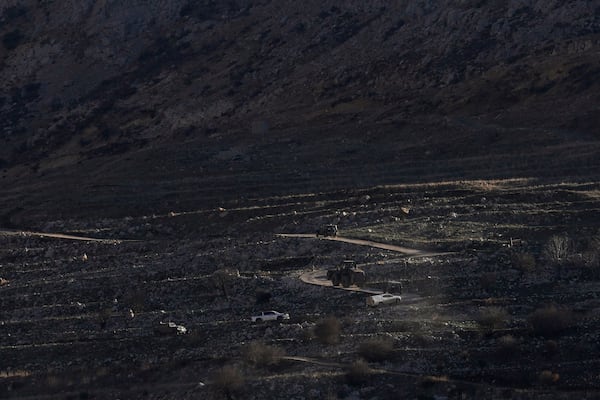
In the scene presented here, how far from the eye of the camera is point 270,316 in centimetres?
3341

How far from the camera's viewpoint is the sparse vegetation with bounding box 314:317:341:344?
30.9 metres

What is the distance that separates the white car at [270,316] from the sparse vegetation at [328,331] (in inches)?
79.5

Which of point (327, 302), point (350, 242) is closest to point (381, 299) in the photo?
point (327, 302)

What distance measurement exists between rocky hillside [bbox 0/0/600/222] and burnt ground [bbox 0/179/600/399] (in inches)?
260

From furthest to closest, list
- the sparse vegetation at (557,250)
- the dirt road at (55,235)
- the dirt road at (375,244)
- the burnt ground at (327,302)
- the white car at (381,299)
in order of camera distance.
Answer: the dirt road at (55,235) → the dirt road at (375,244) → the sparse vegetation at (557,250) → the white car at (381,299) → the burnt ground at (327,302)

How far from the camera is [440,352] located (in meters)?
29.6

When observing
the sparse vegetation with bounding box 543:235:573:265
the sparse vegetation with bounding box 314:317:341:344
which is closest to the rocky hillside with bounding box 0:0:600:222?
the sparse vegetation with bounding box 543:235:573:265

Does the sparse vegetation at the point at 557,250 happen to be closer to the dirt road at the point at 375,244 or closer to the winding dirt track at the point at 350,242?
the winding dirt track at the point at 350,242

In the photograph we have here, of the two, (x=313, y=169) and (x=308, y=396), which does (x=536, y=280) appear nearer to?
(x=308, y=396)

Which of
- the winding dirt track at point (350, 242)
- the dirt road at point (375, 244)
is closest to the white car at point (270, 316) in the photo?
the winding dirt track at point (350, 242)

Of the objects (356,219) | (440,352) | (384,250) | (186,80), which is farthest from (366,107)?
(440,352)

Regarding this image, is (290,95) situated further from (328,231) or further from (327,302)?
(327,302)

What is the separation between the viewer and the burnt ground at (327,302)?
29.1 metres

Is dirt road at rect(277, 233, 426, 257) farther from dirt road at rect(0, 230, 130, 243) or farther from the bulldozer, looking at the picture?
dirt road at rect(0, 230, 130, 243)
